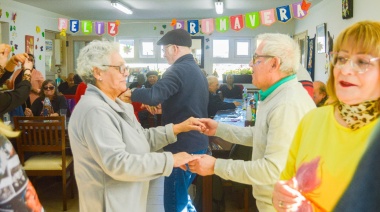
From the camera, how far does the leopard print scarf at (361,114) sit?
1.09 m

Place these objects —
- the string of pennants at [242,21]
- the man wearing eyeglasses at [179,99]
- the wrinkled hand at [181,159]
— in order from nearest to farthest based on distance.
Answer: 1. the wrinkled hand at [181,159]
2. the man wearing eyeglasses at [179,99]
3. the string of pennants at [242,21]

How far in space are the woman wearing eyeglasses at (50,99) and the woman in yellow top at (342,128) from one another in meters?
4.12

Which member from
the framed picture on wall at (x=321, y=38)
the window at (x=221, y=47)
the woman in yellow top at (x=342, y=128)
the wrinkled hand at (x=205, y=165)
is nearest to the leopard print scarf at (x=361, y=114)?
the woman in yellow top at (x=342, y=128)

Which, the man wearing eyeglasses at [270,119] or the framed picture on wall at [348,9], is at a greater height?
the framed picture on wall at [348,9]

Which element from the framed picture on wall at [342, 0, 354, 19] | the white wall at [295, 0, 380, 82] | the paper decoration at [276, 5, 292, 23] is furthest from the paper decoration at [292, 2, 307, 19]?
the framed picture on wall at [342, 0, 354, 19]

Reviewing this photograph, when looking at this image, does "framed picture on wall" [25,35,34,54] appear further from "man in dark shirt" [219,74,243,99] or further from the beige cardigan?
the beige cardigan

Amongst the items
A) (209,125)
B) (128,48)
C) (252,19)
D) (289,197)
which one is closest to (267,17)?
(252,19)

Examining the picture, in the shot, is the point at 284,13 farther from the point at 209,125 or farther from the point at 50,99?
the point at 209,125

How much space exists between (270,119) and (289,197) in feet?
2.00

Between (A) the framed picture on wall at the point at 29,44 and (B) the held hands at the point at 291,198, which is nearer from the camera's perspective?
(B) the held hands at the point at 291,198

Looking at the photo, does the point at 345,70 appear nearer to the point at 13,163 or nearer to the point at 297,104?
the point at 297,104

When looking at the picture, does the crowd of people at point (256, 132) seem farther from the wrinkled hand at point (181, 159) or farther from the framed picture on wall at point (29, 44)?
the framed picture on wall at point (29, 44)

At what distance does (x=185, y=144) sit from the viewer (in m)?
2.83

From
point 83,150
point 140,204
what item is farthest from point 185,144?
point 83,150
